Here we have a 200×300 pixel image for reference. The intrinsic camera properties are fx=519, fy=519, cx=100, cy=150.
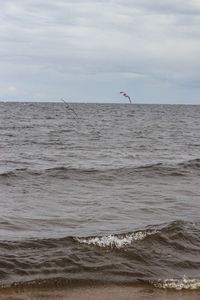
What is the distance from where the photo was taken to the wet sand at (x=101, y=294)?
25.0 feet

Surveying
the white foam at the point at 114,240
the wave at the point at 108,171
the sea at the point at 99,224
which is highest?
the white foam at the point at 114,240

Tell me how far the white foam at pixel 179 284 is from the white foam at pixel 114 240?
5.70ft

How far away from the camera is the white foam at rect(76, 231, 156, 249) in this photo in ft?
32.7

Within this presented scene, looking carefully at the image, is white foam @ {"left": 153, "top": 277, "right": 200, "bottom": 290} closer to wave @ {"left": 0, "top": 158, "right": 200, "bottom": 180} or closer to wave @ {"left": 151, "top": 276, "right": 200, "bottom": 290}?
wave @ {"left": 151, "top": 276, "right": 200, "bottom": 290}

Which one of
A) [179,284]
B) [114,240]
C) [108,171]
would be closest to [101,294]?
[179,284]

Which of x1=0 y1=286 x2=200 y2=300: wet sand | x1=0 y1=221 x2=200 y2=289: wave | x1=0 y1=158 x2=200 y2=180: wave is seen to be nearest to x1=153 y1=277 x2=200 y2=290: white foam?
x1=0 y1=221 x2=200 y2=289: wave

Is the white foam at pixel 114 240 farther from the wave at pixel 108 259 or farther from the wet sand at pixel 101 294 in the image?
the wet sand at pixel 101 294

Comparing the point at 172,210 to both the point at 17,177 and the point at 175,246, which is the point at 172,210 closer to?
the point at 175,246

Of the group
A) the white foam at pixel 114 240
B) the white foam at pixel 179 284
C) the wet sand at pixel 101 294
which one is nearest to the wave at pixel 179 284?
the white foam at pixel 179 284

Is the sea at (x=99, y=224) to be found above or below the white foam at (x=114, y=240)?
below

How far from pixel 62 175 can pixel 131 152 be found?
10297 mm

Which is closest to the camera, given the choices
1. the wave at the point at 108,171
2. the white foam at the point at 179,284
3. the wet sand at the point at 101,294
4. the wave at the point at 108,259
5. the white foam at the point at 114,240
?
the wet sand at the point at 101,294

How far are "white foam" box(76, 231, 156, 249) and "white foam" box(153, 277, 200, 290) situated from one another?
1.74 metres

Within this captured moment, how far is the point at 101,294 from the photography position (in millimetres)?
7801
